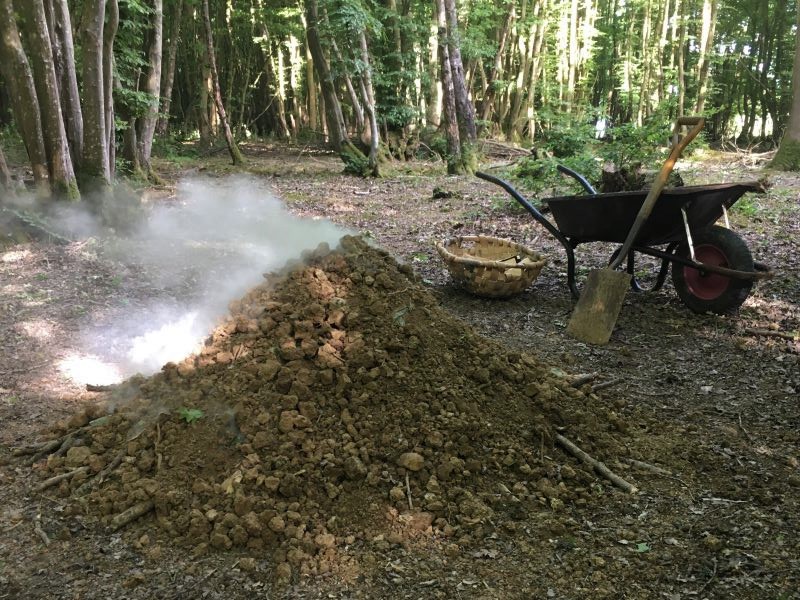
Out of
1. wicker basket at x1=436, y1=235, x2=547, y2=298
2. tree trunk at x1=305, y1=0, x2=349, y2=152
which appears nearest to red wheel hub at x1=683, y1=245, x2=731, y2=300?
wicker basket at x1=436, y1=235, x2=547, y2=298

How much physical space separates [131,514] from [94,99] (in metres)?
5.17

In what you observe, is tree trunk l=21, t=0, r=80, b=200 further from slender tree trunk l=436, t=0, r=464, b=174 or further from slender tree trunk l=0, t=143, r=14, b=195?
slender tree trunk l=436, t=0, r=464, b=174

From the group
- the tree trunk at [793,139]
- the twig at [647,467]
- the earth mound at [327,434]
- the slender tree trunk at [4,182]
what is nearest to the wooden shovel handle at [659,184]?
the earth mound at [327,434]

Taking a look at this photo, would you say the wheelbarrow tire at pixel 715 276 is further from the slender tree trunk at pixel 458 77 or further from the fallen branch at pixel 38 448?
the slender tree trunk at pixel 458 77

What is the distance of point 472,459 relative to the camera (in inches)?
100.0

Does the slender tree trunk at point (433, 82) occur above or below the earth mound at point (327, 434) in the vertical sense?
above

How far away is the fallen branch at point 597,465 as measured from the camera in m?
2.49

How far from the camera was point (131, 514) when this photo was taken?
226 cm

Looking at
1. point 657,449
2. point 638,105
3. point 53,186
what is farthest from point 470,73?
point 657,449

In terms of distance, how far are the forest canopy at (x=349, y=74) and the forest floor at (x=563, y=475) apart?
172cm

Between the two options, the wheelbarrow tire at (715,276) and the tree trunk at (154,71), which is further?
the tree trunk at (154,71)

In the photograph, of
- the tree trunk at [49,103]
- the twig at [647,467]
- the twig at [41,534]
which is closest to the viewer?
the twig at [41,534]

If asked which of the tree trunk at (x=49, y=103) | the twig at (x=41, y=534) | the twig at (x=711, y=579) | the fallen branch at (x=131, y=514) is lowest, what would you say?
the twig at (x=711, y=579)

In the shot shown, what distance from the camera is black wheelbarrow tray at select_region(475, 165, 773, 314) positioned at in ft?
13.8
